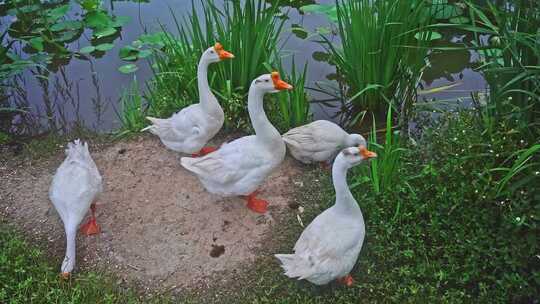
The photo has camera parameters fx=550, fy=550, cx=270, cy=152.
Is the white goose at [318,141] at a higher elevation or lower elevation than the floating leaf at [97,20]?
lower

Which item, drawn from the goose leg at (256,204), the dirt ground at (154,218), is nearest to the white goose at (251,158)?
the goose leg at (256,204)

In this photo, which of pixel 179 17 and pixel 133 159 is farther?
pixel 179 17

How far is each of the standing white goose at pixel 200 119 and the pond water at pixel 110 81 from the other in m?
1.01

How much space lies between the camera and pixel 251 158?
11.4 feet

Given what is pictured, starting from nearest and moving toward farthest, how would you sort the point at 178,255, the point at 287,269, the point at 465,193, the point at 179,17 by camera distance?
the point at 287,269, the point at 465,193, the point at 178,255, the point at 179,17

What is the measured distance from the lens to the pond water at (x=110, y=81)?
480 centimetres

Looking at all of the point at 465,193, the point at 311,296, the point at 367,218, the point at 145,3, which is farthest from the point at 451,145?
the point at 145,3

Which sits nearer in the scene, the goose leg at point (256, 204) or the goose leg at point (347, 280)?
the goose leg at point (347, 280)

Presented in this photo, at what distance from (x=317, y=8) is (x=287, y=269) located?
130 inches

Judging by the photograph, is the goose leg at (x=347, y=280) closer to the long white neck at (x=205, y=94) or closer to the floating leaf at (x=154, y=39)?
the long white neck at (x=205, y=94)

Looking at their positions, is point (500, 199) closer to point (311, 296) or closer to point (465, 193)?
point (465, 193)

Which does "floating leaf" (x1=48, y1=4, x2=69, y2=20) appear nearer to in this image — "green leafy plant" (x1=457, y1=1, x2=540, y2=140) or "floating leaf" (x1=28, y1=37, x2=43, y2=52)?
"floating leaf" (x1=28, y1=37, x2=43, y2=52)

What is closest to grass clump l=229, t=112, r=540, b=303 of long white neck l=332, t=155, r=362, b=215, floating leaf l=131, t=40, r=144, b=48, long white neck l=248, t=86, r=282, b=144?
long white neck l=332, t=155, r=362, b=215

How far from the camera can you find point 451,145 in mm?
3436
